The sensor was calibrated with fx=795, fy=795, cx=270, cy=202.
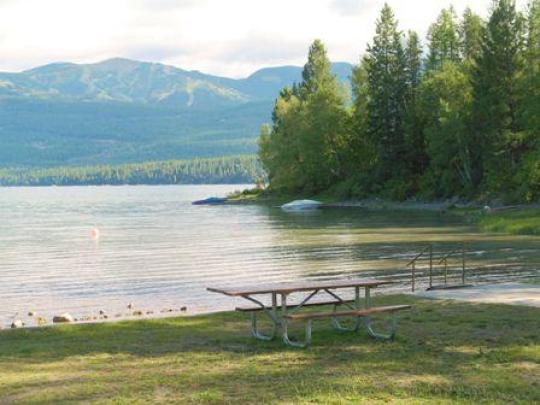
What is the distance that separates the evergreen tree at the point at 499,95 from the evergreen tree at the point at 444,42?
16719 mm

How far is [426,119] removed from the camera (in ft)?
293

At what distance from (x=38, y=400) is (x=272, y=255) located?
3177cm

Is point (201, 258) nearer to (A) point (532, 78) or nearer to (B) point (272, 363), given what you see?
(B) point (272, 363)

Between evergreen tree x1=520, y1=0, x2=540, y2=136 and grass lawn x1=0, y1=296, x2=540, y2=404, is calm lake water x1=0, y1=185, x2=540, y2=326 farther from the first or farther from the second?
evergreen tree x1=520, y1=0, x2=540, y2=136

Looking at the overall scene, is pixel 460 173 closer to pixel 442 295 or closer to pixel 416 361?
pixel 442 295

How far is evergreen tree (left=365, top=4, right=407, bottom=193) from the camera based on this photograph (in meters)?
94.4

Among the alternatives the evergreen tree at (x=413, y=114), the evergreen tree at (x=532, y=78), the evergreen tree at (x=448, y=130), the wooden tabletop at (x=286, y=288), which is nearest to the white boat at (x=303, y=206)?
the evergreen tree at (x=413, y=114)

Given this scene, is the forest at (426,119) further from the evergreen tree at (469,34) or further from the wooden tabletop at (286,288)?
the wooden tabletop at (286,288)

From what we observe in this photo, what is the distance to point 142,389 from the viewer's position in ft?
35.9

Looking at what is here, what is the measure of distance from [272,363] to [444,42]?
87019 millimetres

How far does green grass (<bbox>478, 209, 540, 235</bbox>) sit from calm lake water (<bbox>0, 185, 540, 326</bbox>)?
81.7 inches

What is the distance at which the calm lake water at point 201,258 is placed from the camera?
1101 inches

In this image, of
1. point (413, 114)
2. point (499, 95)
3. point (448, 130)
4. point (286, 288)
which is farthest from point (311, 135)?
point (286, 288)

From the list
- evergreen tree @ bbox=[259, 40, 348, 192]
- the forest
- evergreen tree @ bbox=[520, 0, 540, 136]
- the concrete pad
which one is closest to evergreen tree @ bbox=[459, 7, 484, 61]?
the forest
